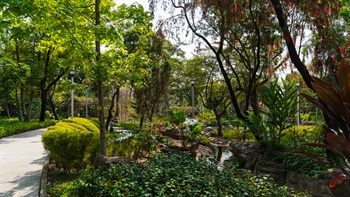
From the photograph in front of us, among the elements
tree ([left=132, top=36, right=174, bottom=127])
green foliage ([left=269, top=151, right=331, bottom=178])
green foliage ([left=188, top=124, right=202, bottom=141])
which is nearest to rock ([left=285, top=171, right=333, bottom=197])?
green foliage ([left=269, top=151, right=331, bottom=178])

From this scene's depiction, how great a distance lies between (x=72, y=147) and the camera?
20.9 feet

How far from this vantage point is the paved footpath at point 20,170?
516cm

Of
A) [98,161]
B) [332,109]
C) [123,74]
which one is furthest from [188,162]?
[332,109]

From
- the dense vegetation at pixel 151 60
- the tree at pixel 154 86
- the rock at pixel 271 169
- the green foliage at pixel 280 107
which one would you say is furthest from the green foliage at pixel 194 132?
the tree at pixel 154 86

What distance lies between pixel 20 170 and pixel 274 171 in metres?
5.93

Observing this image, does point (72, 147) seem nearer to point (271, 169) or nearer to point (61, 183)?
point (61, 183)

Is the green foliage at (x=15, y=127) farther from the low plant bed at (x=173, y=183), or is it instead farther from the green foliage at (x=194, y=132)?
the low plant bed at (x=173, y=183)

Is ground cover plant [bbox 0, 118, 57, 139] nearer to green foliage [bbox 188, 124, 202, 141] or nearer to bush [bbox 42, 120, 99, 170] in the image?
bush [bbox 42, 120, 99, 170]

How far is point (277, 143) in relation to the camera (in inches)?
291

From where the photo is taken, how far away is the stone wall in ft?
17.9

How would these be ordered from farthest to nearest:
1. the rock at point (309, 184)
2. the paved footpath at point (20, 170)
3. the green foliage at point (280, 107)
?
the green foliage at point (280, 107) < the rock at point (309, 184) < the paved footpath at point (20, 170)

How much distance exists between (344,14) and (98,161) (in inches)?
350

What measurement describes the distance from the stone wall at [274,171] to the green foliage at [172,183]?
197cm

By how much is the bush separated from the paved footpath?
24.8 inches
